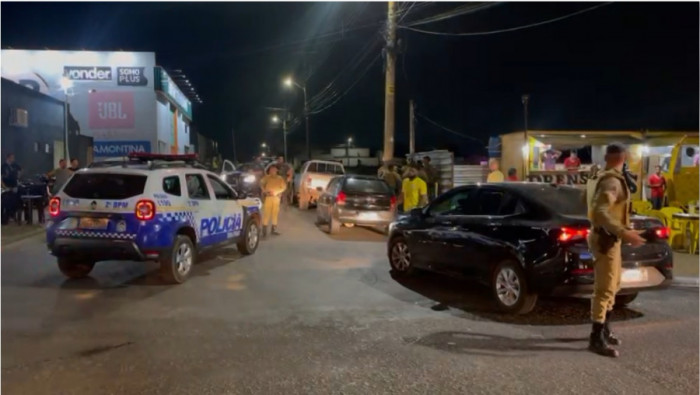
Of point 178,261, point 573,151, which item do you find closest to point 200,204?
point 178,261

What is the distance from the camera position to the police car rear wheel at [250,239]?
1129 centimetres

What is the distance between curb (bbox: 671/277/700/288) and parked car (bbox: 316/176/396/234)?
664 cm

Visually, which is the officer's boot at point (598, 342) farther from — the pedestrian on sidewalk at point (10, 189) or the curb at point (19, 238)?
the pedestrian on sidewalk at point (10, 189)

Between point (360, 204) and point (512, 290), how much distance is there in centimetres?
762

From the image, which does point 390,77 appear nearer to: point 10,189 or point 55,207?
point 10,189

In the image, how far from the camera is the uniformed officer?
18.0 ft

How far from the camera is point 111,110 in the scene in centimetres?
3703

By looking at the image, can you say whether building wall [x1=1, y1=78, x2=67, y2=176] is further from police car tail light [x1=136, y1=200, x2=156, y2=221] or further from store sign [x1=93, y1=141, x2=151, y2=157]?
police car tail light [x1=136, y1=200, x2=156, y2=221]

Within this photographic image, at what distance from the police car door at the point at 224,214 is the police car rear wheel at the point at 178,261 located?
0.68 m

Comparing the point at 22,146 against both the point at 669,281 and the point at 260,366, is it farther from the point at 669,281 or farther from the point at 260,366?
the point at 669,281

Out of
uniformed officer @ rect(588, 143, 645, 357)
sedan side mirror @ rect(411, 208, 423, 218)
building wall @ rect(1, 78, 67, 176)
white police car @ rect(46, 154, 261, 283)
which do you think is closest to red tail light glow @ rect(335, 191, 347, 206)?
sedan side mirror @ rect(411, 208, 423, 218)

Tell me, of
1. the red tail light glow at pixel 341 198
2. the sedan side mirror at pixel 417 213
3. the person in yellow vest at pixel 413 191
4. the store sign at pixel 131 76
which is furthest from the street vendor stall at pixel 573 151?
the store sign at pixel 131 76

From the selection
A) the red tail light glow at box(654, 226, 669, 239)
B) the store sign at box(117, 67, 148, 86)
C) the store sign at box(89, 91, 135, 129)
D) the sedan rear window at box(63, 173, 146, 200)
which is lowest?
the red tail light glow at box(654, 226, 669, 239)

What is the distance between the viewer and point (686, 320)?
6879 mm
